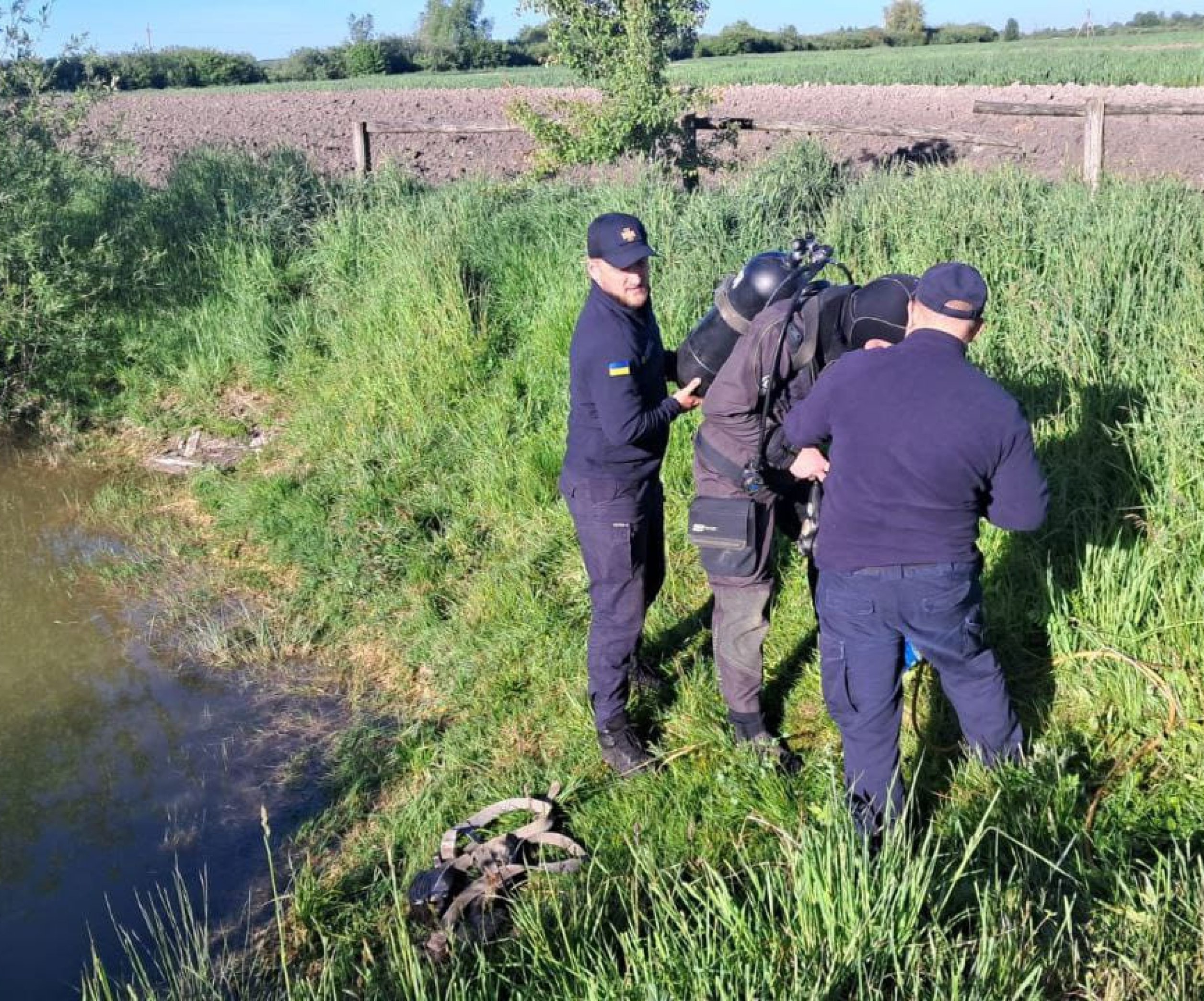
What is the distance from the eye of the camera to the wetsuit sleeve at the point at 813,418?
3.16 m

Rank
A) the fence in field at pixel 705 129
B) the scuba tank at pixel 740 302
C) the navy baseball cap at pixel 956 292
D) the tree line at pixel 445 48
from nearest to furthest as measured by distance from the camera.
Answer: the navy baseball cap at pixel 956 292, the scuba tank at pixel 740 302, the fence in field at pixel 705 129, the tree line at pixel 445 48

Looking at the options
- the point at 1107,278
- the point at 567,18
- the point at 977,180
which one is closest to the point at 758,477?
the point at 1107,278

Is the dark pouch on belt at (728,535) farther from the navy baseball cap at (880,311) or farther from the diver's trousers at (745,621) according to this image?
the navy baseball cap at (880,311)

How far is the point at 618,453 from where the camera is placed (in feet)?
13.1

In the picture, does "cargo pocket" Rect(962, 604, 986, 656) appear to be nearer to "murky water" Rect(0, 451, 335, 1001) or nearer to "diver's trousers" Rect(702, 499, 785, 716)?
"diver's trousers" Rect(702, 499, 785, 716)

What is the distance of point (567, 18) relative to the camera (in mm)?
9953

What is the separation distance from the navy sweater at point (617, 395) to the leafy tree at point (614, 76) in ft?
21.2

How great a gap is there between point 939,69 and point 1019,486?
138 ft

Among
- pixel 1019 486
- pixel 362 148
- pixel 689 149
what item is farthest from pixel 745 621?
pixel 362 148

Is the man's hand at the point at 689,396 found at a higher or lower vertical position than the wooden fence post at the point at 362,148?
lower

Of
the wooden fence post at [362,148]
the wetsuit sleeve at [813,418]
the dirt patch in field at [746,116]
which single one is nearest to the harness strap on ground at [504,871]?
the wetsuit sleeve at [813,418]

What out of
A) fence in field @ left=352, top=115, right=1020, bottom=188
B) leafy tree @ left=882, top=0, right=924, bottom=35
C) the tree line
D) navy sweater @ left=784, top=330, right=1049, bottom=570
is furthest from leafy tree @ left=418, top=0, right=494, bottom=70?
navy sweater @ left=784, top=330, right=1049, bottom=570

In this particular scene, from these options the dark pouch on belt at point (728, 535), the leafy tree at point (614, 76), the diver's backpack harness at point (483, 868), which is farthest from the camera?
the leafy tree at point (614, 76)

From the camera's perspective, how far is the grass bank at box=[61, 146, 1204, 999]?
8.77 ft
